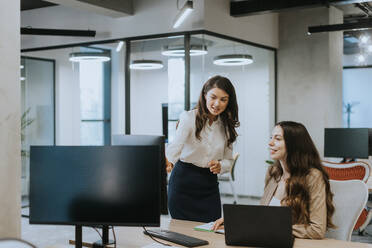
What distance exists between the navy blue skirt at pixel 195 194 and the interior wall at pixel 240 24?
282cm

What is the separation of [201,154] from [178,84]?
9.12ft

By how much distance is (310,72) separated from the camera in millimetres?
6852

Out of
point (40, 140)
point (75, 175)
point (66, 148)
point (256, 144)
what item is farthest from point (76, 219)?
point (40, 140)

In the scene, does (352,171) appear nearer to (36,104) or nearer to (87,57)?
(87,57)

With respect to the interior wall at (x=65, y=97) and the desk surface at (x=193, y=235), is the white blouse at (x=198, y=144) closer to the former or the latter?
the desk surface at (x=193, y=235)

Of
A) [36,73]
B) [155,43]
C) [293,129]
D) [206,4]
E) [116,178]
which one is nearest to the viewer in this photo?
[116,178]

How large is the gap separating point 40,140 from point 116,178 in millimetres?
5834

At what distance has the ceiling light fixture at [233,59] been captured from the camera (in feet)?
19.3

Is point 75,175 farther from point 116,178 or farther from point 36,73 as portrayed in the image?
point 36,73

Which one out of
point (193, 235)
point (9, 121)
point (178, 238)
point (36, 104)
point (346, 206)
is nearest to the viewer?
point (9, 121)

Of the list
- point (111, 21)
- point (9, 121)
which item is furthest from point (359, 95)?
point (9, 121)

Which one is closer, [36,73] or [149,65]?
[149,65]

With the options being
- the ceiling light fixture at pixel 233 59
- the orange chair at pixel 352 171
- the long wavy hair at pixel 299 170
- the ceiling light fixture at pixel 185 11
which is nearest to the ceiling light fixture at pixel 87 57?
the ceiling light fixture at pixel 233 59

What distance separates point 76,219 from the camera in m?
1.90
